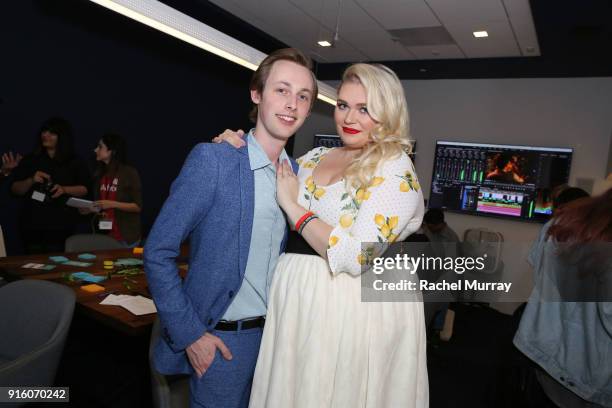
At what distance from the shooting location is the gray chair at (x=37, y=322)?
5.60ft

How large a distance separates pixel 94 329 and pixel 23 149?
73.0 inches

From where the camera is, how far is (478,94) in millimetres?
6172

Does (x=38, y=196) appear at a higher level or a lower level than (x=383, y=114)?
lower

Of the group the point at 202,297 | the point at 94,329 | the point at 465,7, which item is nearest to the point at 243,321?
the point at 202,297

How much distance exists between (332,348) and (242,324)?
0.28 metres

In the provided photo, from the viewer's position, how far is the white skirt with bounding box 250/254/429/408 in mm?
1266

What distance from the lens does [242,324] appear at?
1.33 m

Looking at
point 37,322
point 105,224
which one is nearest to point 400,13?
point 105,224

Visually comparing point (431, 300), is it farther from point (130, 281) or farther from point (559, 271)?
point (130, 281)

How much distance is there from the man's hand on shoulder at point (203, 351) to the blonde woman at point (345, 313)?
0.15 m

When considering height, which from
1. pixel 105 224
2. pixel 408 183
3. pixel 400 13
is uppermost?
pixel 400 13

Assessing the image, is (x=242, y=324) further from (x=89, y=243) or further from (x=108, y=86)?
(x=108, y=86)

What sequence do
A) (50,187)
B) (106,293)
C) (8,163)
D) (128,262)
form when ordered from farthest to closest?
(8,163) < (50,187) < (128,262) < (106,293)

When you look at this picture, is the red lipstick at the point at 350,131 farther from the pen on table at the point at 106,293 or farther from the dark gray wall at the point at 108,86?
the dark gray wall at the point at 108,86
